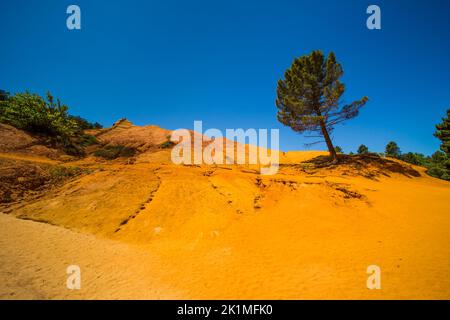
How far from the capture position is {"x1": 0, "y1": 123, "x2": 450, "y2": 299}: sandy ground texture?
4664 millimetres

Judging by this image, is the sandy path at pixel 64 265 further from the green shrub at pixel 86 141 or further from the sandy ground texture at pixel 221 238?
the green shrub at pixel 86 141

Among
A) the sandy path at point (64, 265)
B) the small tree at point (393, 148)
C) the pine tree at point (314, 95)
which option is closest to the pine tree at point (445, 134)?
the pine tree at point (314, 95)

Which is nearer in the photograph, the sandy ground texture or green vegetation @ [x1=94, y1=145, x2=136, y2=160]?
the sandy ground texture

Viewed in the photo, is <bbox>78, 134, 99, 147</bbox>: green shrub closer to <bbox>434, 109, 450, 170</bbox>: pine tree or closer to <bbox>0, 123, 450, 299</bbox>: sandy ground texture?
<bbox>0, 123, 450, 299</bbox>: sandy ground texture

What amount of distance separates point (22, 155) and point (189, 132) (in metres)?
13.6

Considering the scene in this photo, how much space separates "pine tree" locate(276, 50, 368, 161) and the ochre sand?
6.82m

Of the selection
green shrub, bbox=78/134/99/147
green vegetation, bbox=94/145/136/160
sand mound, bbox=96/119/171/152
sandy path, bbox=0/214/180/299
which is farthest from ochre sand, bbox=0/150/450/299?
green shrub, bbox=78/134/99/147

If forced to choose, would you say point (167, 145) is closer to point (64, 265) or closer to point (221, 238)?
point (221, 238)

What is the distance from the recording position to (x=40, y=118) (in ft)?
53.3

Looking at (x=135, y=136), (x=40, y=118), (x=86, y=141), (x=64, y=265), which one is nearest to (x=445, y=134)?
(x=64, y=265)
